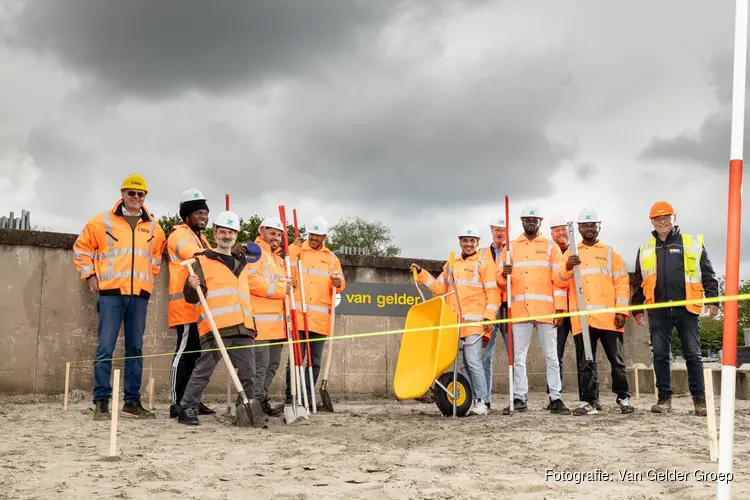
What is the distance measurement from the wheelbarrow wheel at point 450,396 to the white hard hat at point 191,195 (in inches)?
108

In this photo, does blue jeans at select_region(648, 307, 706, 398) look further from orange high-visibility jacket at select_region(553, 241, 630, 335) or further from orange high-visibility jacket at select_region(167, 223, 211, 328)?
orange high-visibility jacket at select_region(167, 223, 211, 328)

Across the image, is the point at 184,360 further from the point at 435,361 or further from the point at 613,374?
the point at 613,374

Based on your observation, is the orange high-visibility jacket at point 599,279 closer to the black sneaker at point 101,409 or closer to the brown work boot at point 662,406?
the brown work boot at point 662,406


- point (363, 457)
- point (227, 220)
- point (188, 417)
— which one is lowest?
point (188, 417)

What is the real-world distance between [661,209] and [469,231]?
183 cm

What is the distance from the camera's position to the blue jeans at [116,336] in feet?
20.5

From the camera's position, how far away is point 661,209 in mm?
6961

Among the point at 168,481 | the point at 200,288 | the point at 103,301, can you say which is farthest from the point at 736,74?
the point at 103,301

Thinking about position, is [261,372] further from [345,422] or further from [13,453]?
[13,453]

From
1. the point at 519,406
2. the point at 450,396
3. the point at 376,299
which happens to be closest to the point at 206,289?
the point at 450,396

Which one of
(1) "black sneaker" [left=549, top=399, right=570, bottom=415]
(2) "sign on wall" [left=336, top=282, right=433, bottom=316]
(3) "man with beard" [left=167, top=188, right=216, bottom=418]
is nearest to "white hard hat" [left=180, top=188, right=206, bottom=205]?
(3) "man with beard" [left=167, top=188, right=216, bottom=418]

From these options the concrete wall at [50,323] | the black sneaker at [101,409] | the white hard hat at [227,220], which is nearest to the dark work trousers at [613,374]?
the concrete wall at [50,323]

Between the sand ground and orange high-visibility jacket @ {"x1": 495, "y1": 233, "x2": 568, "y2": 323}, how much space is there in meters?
1.16

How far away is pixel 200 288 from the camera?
5.91 meters
